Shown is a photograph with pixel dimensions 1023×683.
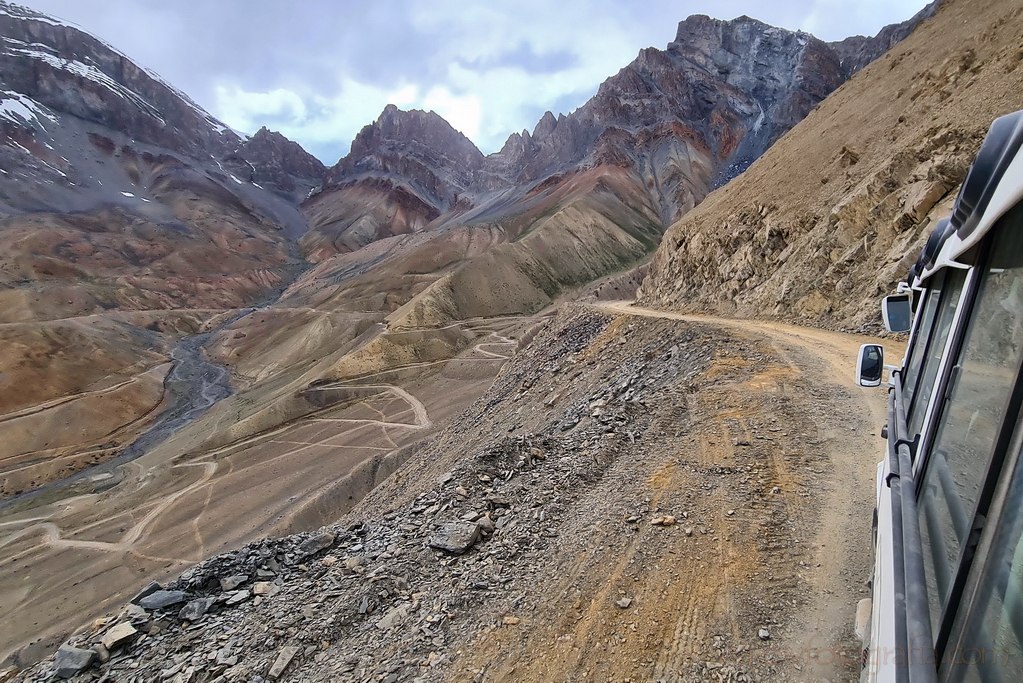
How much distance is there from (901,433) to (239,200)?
536ft

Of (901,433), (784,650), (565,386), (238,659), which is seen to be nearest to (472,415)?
(565,386)

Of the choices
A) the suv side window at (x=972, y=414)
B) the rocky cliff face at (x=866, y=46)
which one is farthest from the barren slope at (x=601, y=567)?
the rocky cliff face at (x=866, y=46)

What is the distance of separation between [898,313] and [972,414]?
3568 mm

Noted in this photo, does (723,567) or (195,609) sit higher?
(723,567)

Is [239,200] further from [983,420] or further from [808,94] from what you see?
[983,420]

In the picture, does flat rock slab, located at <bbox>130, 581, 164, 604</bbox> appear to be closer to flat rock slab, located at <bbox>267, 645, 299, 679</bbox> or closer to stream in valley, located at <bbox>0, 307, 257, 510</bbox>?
flat rock slab, located at <bbox>267, 645, 299, 679</bbox>

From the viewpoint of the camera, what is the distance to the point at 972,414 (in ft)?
6.01

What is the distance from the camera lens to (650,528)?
634cm

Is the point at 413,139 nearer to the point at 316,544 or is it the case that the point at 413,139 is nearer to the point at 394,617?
the point at 316,544

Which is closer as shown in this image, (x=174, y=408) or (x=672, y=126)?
(x=174, y=408)

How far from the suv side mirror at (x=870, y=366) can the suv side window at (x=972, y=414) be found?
2159mm

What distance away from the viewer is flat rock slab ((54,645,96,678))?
23.0ft

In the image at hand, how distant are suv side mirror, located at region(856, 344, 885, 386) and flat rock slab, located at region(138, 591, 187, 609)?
Answer: 30.6 ft

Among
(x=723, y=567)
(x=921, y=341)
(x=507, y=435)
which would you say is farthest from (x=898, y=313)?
(x=507, y=435)
